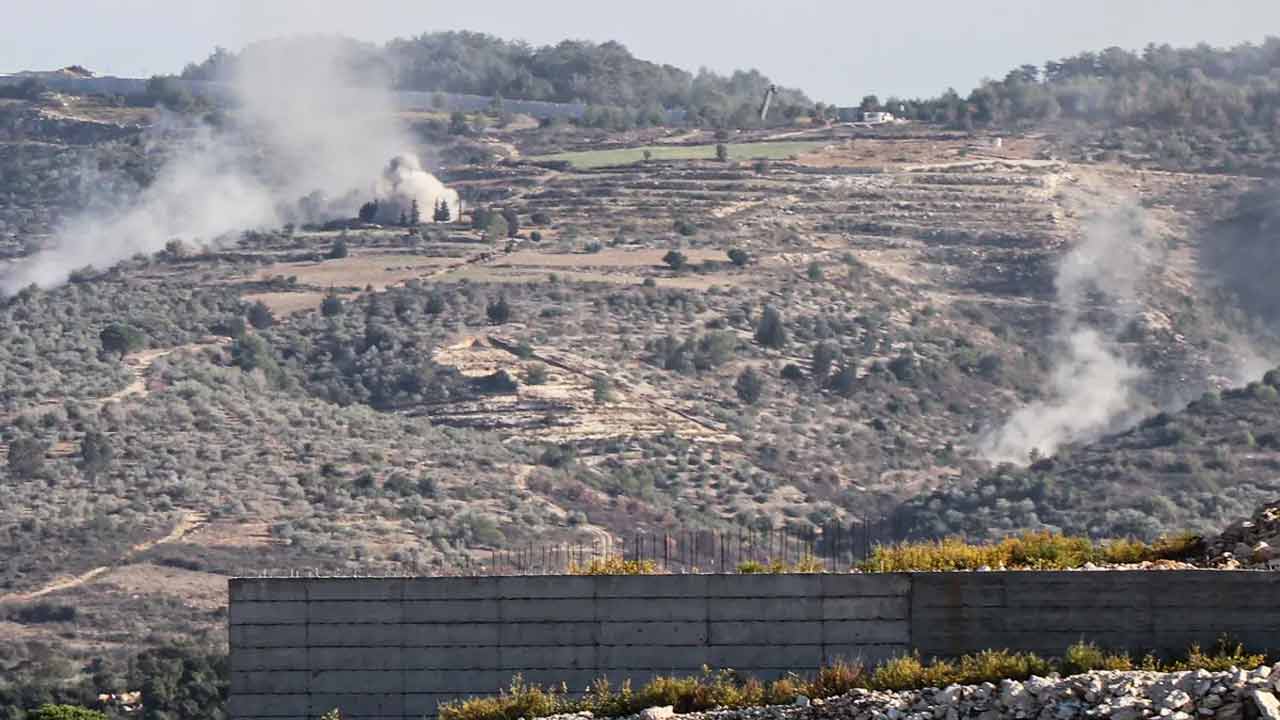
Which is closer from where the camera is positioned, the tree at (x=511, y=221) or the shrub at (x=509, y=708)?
the shrub at (x=509, y=708)

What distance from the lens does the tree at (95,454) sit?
98.9 m

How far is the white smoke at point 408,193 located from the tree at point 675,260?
48.7 ft

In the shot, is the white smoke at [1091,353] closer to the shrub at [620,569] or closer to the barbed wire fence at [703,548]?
the barbed wire fence at [703,548]

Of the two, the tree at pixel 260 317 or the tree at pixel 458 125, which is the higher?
the tree at pixel 458 125

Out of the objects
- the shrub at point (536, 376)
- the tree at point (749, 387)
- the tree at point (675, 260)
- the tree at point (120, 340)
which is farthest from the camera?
the tree at point (675, 260)

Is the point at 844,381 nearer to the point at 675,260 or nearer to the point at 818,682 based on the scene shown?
the point at 675,260

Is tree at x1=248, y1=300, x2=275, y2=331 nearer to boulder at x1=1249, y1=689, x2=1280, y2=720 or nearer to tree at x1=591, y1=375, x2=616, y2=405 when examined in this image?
tree at x1=591, y1=375, x2=616, y2=405

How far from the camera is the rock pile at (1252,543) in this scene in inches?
1265

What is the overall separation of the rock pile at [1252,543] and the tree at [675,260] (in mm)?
94609

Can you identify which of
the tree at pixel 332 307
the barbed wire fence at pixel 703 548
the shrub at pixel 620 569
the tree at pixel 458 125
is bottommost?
the barbed wire fence at pixel 703 548

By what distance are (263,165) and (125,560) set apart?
81.6m

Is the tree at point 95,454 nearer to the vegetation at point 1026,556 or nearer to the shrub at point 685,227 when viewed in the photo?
the shrub at point 685,227

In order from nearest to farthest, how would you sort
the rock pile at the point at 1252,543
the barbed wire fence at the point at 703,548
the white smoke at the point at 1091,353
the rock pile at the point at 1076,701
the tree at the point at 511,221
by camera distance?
the rock pile at the point at 1076,701 < the rock pile at the point at 1252,543 < the barbed wire fence at the point at 703,548 < the white smoke at the point at 1091,353 < the tree at the point at 511,221

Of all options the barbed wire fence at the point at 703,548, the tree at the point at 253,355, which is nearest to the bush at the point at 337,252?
the tree at the point at 253,355
